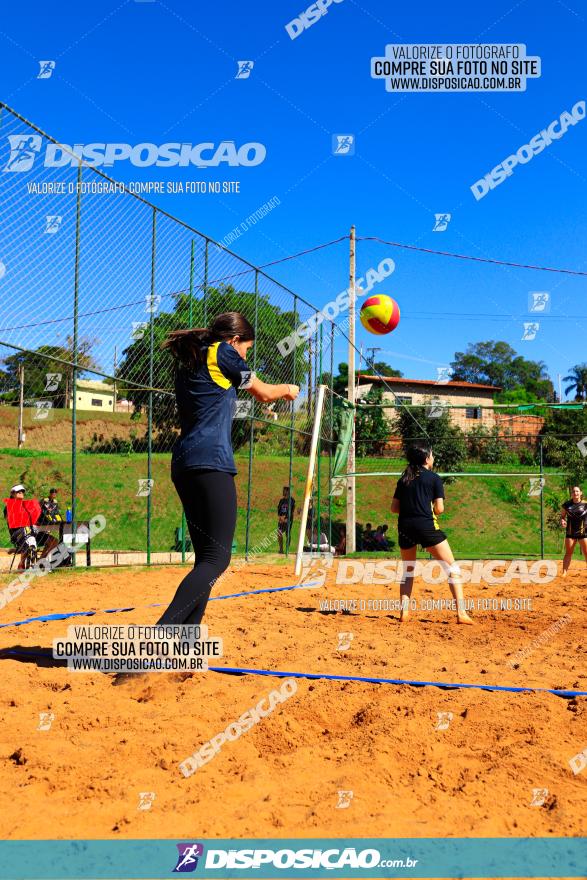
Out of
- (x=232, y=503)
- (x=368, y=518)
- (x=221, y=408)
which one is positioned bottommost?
(x=368, y=518)

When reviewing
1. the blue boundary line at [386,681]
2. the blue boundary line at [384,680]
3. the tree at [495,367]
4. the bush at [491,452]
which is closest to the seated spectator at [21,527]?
the blue boundary line at [386,681]

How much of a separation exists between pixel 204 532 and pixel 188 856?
6.19 feet

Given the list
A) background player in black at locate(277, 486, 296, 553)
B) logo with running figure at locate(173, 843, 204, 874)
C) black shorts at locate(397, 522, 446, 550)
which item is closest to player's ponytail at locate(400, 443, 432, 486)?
black shorts at locate(397, 522, 446, 550)

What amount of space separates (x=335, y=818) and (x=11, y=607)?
4451 millimetres

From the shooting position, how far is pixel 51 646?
4574mm

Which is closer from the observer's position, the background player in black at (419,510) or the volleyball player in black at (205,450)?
the volleyball player in black at (205,450)

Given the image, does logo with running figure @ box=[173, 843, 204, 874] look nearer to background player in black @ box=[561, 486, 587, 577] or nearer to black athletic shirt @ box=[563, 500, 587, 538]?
background player in black @ box=[561, 486, 587, 577]

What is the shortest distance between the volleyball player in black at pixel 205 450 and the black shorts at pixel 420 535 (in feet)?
10.7

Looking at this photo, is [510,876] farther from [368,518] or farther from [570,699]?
[368,518]

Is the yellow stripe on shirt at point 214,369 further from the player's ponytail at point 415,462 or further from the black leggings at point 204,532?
the player's ponytail at point 415,462

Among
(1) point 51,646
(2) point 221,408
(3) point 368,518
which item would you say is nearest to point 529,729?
(2) point 221,408

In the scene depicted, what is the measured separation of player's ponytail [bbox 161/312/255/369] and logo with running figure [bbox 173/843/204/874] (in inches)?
92.7

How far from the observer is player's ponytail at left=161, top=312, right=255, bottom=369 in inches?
154

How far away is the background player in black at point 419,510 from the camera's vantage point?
675cm
